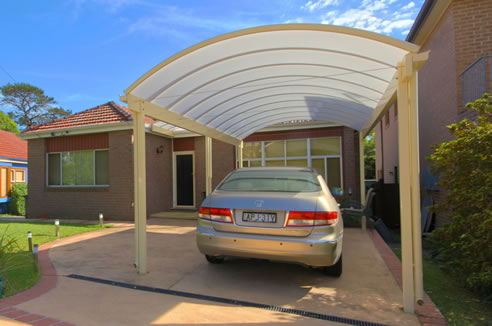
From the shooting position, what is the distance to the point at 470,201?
3.84 metres

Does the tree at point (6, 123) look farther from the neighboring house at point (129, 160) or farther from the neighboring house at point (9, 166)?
the neighboring house at point (129, 160)

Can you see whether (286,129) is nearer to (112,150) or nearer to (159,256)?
(112,150)

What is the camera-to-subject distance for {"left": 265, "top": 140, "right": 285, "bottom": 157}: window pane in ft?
38.8

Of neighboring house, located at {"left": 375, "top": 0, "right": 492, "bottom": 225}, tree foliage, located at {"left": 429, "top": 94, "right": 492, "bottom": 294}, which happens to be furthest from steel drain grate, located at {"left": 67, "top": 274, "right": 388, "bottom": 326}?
neighboring house, located at {"left": 375, "top": 0, "right": 492, "bottom": 225}

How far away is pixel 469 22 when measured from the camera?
21.8ft

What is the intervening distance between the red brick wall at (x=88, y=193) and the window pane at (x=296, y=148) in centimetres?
571

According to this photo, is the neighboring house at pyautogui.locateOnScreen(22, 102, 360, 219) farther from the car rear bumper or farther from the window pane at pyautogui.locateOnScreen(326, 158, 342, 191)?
the car rear bumper

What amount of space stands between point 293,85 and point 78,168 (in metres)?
9.53

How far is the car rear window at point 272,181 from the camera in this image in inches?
170

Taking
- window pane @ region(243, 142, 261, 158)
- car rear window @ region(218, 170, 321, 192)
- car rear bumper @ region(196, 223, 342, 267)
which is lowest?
car rear bumper @ region(196, 223, 342, 267)

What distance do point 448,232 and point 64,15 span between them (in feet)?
50.9

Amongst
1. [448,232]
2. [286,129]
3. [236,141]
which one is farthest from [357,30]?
[286,129]

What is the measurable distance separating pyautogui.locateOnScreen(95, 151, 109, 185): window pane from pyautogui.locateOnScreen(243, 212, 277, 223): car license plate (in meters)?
9.02

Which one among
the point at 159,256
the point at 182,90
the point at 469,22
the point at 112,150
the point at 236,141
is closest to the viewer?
the point at 182,90
